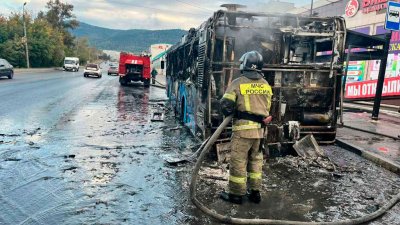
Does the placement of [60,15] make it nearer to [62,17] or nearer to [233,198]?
[62,17]

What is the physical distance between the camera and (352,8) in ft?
69.6

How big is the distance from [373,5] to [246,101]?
18.1 meters

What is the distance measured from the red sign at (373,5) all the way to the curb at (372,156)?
13.5 m

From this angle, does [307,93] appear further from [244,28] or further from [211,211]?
[211,211]

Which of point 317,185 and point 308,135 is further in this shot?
point 308,135

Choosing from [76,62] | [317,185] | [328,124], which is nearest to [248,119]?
[317,185]

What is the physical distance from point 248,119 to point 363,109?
12079mm

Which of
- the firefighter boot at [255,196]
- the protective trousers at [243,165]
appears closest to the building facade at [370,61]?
the protective trousers at [243,165]

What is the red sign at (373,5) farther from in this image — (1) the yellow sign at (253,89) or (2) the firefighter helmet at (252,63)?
(1) the yellow sign at (253,89)

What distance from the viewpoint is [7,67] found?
26906 millimetres

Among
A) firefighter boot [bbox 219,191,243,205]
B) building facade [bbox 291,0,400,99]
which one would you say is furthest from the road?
building facade [bbox 291,0,400,99]

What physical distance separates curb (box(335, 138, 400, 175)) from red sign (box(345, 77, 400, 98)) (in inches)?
366

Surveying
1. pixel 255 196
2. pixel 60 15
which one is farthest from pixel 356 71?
pixel 60 15

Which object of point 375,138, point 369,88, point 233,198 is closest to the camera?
point 233,198
